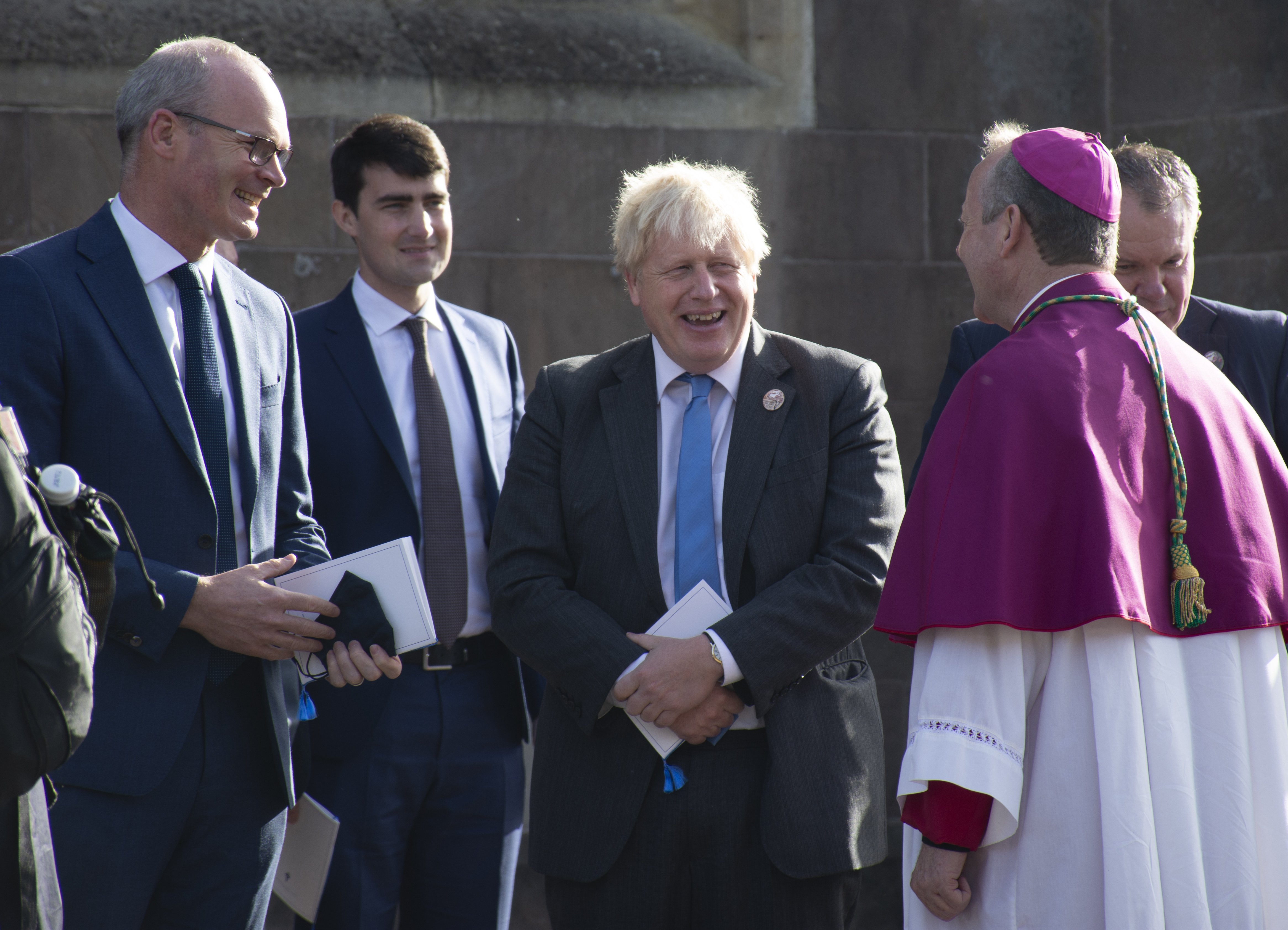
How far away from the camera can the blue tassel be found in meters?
3.09

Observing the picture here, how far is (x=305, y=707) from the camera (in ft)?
10.2

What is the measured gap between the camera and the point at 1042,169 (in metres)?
2.49

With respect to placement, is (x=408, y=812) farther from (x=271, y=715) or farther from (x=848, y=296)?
(x=848, y=296)

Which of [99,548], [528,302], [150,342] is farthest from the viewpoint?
[528,302]

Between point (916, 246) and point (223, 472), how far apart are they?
10.8 ft

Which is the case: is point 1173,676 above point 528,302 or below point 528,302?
below

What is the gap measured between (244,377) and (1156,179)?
2.37m

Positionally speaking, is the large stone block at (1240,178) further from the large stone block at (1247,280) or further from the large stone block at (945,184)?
the large stone block at (945,184)

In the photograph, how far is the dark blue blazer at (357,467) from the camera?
351cm

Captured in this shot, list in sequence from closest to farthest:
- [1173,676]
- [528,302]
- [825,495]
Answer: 1. [1173,676]
2. [825,495]
3. [528,302]

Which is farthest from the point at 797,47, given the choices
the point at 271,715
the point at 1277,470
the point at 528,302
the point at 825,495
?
the point at 271,715

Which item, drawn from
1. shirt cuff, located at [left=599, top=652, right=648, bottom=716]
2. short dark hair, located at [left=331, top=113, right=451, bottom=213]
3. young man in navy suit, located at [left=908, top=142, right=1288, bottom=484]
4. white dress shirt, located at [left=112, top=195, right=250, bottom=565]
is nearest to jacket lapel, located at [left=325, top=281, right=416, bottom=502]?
short dark hair, located at [left=331, top=113, right=451, bottom=213]

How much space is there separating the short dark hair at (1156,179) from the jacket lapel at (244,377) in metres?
2.25

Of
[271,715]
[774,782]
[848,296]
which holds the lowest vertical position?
[774,782]
